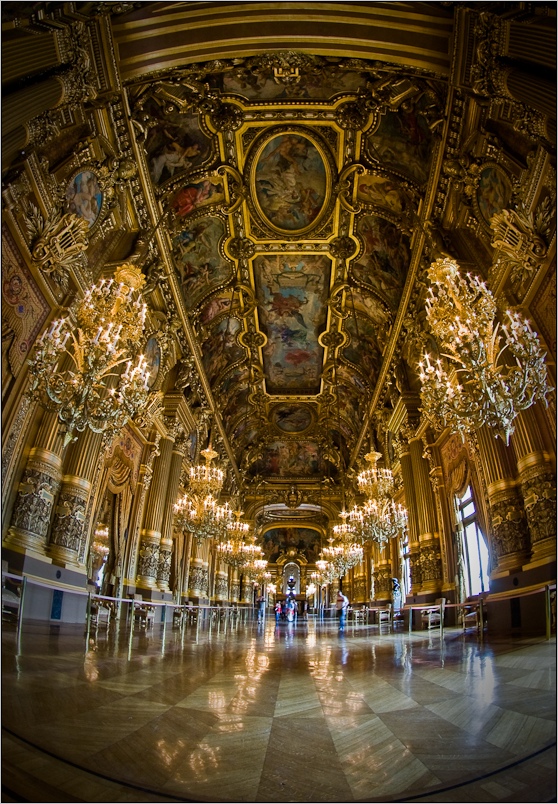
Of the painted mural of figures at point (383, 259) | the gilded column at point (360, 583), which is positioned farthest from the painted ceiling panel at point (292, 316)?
the gilded column at point (360, 583)

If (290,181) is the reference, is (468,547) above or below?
below

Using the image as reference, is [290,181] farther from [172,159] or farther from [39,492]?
[39,492]

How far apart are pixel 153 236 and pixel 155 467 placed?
644 centimetres

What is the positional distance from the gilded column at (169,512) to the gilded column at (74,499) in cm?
476

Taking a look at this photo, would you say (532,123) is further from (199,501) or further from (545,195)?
(199,501)

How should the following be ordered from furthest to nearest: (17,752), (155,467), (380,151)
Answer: (155,467), (380,151), (17,752)

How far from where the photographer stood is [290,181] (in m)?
11.5

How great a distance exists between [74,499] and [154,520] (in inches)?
185

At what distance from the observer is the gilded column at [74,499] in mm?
7812

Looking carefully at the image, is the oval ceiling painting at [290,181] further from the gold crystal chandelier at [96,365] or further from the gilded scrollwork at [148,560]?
the gilded scrollwork at [148,560]

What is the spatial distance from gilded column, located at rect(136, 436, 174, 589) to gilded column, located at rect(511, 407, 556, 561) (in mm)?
9028

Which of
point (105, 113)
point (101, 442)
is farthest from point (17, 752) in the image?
point (105, 113)

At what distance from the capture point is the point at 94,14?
644cm

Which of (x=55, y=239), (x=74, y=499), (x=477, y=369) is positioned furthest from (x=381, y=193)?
(x=74, y=499)
